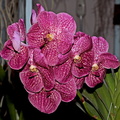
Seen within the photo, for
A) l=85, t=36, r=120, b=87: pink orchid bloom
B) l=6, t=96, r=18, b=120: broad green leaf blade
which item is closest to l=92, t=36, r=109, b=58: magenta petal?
l=85, t=36, r=120, b=87: pink orchid bloom

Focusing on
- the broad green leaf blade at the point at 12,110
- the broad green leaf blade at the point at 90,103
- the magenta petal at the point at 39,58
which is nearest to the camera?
the magenta petal at the point at 39,58

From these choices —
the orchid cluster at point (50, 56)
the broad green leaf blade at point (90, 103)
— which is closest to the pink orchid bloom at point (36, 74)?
the orchid cluster at point (50, 56)

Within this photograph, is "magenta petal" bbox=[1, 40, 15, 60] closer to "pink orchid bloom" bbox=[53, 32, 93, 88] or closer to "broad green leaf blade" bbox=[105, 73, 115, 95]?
"pink orchid bloom" bbox=[53, 32, 93, 88]

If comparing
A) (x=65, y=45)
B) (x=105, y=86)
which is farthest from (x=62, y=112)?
(x=65, y=45)

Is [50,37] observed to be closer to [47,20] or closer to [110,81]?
[47,20]

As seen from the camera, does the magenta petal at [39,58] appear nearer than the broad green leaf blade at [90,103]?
Yes

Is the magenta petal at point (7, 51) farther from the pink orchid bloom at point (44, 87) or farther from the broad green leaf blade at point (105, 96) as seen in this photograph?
the broad green leaf blade at point (105, 96)
